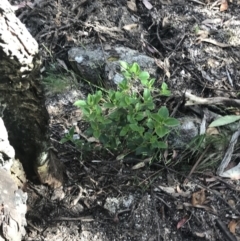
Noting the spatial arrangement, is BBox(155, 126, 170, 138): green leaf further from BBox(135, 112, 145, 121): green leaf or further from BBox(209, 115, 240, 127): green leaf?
BBox(209, 115, 240, 127): green leaf

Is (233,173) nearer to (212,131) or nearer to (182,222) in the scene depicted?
(212,131)

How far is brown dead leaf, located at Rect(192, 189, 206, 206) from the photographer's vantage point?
2671mm

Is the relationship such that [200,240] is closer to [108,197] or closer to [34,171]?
[108,197]

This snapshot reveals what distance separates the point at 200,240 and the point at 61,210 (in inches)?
27.0

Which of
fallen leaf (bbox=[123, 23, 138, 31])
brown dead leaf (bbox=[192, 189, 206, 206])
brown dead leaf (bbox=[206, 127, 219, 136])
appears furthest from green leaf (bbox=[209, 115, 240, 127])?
fallen leaf (bbox=[123, 23, 138, 31])

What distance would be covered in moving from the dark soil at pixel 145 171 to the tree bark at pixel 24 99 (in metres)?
0.17

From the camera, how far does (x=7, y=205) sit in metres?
1.65

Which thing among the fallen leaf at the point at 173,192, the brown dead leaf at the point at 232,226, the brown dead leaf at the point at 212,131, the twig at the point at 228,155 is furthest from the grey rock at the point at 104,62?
the brown dead leaf at the point at 232,226

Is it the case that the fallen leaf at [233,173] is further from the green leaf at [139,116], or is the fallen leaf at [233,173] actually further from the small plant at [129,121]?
the green leaf at [139,116]

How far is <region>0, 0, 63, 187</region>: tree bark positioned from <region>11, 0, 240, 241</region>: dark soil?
0.56 ft

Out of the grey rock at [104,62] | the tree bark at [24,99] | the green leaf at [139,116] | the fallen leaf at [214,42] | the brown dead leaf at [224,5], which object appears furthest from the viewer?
the brown dead leaf at [224,5]

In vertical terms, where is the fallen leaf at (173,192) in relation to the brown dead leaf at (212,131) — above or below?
below

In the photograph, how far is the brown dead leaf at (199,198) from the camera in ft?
8.76

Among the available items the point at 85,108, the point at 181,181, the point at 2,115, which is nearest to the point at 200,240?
the point at 181,181
